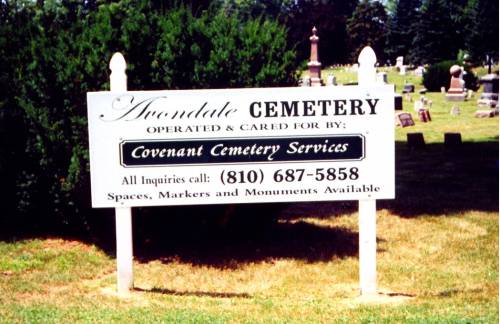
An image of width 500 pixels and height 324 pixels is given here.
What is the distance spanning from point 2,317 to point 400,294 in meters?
3.85

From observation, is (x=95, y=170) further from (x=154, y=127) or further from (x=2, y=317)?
(x=2, y=317)

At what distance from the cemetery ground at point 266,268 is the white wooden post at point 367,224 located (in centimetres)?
20

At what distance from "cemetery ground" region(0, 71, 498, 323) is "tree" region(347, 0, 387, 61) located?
234 feet

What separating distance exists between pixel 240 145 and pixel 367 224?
148cm

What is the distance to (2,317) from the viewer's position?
5.25 m

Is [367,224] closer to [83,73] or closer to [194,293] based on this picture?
[194,293]

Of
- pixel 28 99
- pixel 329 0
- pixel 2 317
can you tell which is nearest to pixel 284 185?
pixel 2 317

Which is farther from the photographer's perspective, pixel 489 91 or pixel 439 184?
pixel 489 91

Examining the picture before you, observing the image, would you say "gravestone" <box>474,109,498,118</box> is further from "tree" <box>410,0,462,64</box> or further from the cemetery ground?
"tree" <box>410,0,462,64</box>

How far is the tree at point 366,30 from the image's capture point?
8062 cm

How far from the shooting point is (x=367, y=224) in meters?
6.20

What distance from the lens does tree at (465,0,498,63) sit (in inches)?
2350

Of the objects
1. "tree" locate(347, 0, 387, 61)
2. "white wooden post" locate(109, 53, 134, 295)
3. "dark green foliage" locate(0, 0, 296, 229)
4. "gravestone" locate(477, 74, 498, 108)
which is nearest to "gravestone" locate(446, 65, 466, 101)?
"gravestone" locate(477, 74, 498, 108)

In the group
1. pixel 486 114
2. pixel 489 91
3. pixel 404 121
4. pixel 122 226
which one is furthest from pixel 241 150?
pixel 489 91
